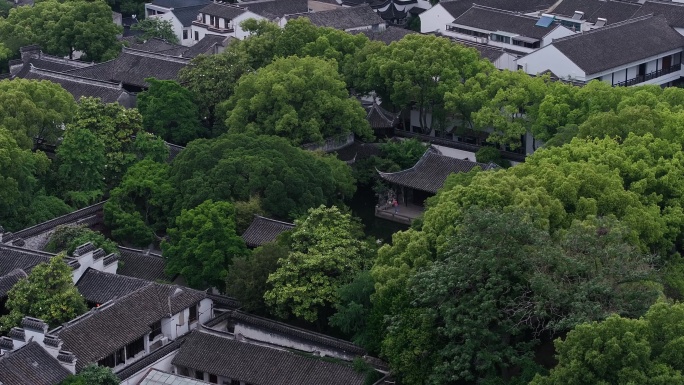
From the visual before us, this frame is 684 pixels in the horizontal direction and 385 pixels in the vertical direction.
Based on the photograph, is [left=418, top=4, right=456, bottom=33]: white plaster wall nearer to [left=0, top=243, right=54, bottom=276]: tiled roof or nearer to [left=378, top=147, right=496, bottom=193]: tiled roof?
[left=378, top=147, right=496, bottom=193]: tiled roof

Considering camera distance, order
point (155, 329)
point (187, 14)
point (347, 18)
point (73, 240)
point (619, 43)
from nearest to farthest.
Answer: point (155, 329) → point (73, 240) → point (619, 43) → point (347, 18) → point (187, 14)

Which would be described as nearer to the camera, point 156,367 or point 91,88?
point 156,367

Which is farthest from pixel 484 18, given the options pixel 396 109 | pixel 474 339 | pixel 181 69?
pixel 474 339

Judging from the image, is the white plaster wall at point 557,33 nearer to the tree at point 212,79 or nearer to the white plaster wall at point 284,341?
the tree at point 212,79

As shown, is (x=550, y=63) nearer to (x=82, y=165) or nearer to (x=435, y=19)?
(x=435, y=19)

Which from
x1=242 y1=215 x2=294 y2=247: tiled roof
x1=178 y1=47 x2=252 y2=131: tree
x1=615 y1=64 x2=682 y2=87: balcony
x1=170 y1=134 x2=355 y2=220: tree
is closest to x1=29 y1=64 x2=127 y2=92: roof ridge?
x1=178 y1=47 x2=252 y2=131: tree

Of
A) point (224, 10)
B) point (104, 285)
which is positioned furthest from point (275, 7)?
point (104, 285)

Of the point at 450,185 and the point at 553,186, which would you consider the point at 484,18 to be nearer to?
the point at 450,185

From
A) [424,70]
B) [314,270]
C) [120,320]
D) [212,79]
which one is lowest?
[212,79]
